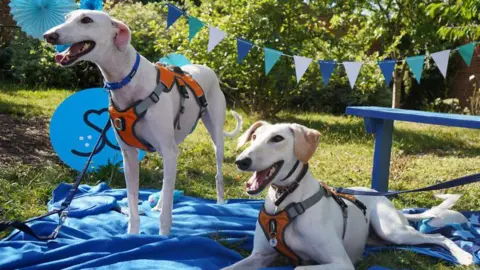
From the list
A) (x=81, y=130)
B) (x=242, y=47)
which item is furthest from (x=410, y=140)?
(x=81, y=130)

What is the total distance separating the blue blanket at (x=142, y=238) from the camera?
311 cm

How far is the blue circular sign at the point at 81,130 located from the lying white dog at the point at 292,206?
2.84m

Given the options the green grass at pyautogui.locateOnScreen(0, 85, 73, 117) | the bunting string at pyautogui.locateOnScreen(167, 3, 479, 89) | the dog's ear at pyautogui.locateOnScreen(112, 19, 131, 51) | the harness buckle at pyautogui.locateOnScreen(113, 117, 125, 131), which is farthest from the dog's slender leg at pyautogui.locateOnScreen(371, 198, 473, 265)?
the green grass at pyautogui.locateOnScreen(0, 85, 73, 117)

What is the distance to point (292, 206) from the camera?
2.94 meters

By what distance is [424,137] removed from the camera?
946 centimetres

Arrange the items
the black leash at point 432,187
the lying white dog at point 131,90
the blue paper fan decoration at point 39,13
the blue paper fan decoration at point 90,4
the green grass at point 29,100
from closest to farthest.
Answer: the black leash at point 432,187
the lying white dog at point 131,90
the blue paper fan decoration at point 90,4
the blue paper fan decoration at point 39,13
the green grass at point 29,100

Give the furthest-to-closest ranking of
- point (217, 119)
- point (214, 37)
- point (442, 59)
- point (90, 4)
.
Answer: point (442, 59) → point (214, 37) → point (217, 119) → point (90, 4)

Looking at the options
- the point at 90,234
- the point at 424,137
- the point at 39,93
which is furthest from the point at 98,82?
the point at 90,234

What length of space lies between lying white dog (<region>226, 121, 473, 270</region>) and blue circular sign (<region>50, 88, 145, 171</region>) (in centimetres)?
284

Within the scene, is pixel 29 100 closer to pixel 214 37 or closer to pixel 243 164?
pixel 214 37

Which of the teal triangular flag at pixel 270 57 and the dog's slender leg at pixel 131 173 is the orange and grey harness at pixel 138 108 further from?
the teal triangular flag at pixel 270 57

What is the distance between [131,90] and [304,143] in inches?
50.2

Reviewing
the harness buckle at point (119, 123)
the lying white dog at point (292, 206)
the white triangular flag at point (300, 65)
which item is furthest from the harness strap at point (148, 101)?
the white triangular flag at point (300, 65)

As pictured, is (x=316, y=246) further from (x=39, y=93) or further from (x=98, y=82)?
(x=98, y=82)
